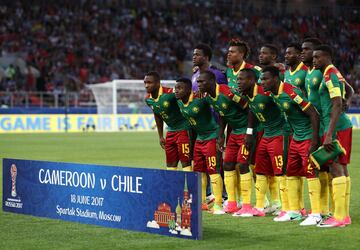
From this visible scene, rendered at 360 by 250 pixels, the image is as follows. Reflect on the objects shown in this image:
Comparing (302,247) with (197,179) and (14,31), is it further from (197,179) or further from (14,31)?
(14,31)

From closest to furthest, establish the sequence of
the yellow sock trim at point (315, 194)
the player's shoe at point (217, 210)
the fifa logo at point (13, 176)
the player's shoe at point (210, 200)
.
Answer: the yellow sock trim at point (315, 194) < the fifa logo at point (13, 176) < the player's shoe at point (217, 210) < the player's shoe at point (210, 200)

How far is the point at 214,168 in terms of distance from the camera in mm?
11555

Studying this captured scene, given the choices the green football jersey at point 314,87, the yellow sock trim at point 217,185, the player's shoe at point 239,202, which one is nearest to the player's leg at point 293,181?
the green football jersey at point 314,87

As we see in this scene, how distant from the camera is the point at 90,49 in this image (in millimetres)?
45125

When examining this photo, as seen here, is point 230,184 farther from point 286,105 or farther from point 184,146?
point 286,105

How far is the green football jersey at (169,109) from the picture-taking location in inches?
469

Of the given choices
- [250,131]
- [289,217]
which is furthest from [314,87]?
[289,217]

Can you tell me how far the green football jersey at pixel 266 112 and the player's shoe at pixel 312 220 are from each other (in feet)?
4.35

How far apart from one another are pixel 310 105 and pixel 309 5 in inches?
1762

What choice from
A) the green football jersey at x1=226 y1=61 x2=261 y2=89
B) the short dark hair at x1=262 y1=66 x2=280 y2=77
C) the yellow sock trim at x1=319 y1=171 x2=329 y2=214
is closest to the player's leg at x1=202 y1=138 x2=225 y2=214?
the green football jersey at x1=226 y1=61 x2=261 y2=89

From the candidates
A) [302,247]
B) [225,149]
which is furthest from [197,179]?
[225,149]

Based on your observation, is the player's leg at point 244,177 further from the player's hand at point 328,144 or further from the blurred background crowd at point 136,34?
the blurred background crowd at point 136,34

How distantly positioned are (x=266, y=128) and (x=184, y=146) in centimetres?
159

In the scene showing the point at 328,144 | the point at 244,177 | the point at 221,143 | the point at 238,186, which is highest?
the point at 328,144
